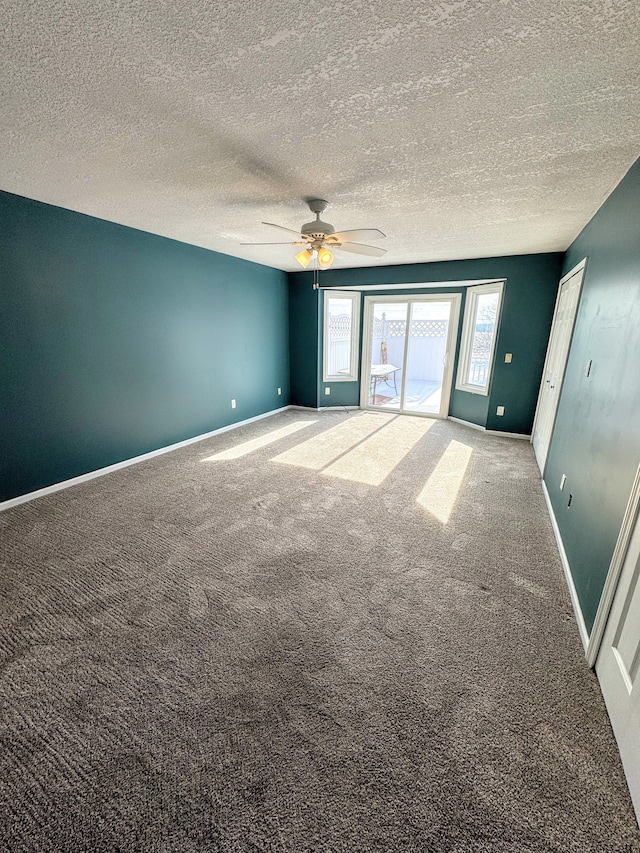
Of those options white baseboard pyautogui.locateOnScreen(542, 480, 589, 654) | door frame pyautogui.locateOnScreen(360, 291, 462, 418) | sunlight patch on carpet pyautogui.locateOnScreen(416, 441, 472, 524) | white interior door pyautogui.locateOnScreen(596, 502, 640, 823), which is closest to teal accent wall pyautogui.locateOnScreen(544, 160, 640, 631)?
white baseboard pyautogui.locateOnScreen(542, 480, 589, 654)

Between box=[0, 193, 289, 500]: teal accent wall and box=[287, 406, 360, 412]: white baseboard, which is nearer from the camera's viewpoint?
box=[0, 193, 289, 500]: teal accent wall

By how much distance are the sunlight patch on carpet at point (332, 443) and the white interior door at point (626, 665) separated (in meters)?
2.58

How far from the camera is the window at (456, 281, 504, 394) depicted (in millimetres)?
4773

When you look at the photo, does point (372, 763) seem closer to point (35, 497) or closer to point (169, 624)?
point (169, 624)

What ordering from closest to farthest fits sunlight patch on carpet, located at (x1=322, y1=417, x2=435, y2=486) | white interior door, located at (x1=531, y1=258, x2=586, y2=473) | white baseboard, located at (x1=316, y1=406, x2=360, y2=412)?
1. white interior door, located at (x1=531, y1=258, x2=586, y2=473)
2. sunlight patch on carpet, located at (x1=322, y1=417, x2=435, y2=486)
3. white baseboard, located at (x1=316, y1=406, x2=360, y2=412)

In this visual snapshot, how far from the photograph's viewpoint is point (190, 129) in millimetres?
1637

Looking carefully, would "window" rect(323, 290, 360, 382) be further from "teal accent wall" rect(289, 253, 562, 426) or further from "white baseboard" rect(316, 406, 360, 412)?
"white baseboard" rect(316, 406, 360, 412)

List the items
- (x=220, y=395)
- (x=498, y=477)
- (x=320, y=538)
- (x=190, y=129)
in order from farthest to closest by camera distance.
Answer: (x=220, y=395)
(x=498, y=477)
(x=320, y=538)
(x=190, y=129)

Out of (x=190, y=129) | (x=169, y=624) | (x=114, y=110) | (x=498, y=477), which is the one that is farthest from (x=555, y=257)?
(x=169, y=624)

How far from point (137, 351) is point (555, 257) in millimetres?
4959

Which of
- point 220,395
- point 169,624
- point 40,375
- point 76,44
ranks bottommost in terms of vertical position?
point 169,624

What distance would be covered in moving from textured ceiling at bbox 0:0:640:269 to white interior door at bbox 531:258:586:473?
0.78m

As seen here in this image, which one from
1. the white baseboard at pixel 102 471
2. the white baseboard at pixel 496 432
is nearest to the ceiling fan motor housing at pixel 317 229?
the white baseboard at pixel 102 471

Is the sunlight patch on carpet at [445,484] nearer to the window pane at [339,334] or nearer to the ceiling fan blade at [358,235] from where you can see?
the ceiling fan blade at [358,235]
